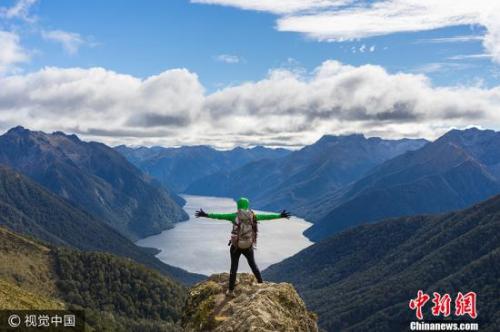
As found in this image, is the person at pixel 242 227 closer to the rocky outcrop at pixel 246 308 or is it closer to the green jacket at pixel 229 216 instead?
the green jacket at pixel 229 216

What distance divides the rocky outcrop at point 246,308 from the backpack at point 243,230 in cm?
318

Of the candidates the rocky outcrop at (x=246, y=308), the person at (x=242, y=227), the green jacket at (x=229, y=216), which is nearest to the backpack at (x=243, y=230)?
the person at (x=242, y=227)

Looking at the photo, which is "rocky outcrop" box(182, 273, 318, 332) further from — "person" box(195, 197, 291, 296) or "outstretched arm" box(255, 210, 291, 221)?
"outstretched arm" box(255, 210, 291, 221)

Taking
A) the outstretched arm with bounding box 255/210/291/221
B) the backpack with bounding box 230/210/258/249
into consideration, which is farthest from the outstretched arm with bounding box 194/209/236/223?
the outstretched arm with bounding box 255/210/291/221

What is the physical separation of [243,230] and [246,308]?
6430mm

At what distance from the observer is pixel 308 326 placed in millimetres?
32906

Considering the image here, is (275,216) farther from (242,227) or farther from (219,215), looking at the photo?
(219,215)

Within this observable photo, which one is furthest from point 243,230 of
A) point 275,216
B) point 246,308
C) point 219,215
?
point 246,308

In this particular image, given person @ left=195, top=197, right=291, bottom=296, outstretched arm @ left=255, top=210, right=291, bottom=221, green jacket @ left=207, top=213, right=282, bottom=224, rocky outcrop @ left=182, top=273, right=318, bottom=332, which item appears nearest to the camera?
rocky outcrop @ left=182, top=273, right=318, bottom=332

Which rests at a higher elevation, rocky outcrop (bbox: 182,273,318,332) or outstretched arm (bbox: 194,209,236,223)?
outstretched arm (bbox: 194,209,236,223)

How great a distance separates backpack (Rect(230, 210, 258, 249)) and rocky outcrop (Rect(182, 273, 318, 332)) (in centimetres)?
318

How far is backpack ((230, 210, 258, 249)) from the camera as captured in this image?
33594 millimetres

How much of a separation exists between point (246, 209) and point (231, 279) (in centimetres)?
528

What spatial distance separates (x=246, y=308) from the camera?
94.0 feet
